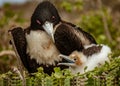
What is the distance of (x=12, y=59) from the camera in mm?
8133

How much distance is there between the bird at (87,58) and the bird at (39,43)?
0.33 m

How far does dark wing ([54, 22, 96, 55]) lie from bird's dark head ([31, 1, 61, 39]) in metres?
0.25

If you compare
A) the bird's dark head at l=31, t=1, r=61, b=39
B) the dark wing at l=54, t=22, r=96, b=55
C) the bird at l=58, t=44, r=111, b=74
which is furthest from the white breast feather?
the bird's dark head at l=31, t=1, r=61, b=39

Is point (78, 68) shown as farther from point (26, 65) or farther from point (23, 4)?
point (23, 4)

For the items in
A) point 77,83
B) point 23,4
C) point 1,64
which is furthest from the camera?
point 23,4

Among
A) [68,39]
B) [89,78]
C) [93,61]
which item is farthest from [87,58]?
[89,78]

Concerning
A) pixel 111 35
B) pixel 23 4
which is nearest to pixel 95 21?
pixel 111 35

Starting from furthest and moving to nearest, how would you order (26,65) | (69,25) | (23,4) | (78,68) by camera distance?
(23,4)
(26,65)
(69,25)
(78,68)

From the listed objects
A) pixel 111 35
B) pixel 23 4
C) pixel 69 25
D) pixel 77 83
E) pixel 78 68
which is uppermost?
pixel 23 4

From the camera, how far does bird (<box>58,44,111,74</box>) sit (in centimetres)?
509

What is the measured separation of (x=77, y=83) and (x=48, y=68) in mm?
1687

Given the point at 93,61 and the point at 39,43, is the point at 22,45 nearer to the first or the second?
the point at 39,43

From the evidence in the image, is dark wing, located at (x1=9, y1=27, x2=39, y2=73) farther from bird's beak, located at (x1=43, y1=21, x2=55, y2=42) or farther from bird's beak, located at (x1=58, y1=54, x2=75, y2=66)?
bird's beak, located at (x1=58, y1=54, x2=75, y2=66)

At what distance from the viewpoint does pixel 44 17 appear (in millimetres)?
5770
